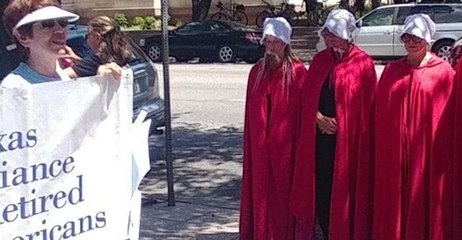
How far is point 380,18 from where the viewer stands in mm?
24016

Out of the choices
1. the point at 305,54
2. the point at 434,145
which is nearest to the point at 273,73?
the point at 434,145

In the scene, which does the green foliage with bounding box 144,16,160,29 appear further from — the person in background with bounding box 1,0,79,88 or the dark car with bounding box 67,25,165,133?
the person in background with bounding box 1,0,79,88

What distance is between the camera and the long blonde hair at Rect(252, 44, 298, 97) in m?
5.94

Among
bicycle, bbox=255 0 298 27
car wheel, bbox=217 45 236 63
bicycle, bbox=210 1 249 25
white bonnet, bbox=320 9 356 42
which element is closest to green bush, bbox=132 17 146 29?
bicycle, bbox=210 1 249 25

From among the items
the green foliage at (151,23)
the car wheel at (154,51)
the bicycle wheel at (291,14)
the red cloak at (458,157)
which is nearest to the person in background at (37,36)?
the red cloak at (458,157)

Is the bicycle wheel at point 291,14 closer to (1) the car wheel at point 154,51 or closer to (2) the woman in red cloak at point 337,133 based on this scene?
(1) the car wheel at point 154,51

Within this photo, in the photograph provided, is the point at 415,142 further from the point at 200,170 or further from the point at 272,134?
the point at 200,170

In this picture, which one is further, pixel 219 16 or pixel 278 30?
pixel 219 16

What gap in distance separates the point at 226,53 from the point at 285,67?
64.6 feet

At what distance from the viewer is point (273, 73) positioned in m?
5.98

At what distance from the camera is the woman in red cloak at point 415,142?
Answer: 5.36m

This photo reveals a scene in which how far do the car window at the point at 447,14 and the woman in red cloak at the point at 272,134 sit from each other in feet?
58.6

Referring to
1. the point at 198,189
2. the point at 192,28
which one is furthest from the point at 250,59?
the point at 198,189

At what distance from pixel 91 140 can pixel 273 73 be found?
208 centimetres
